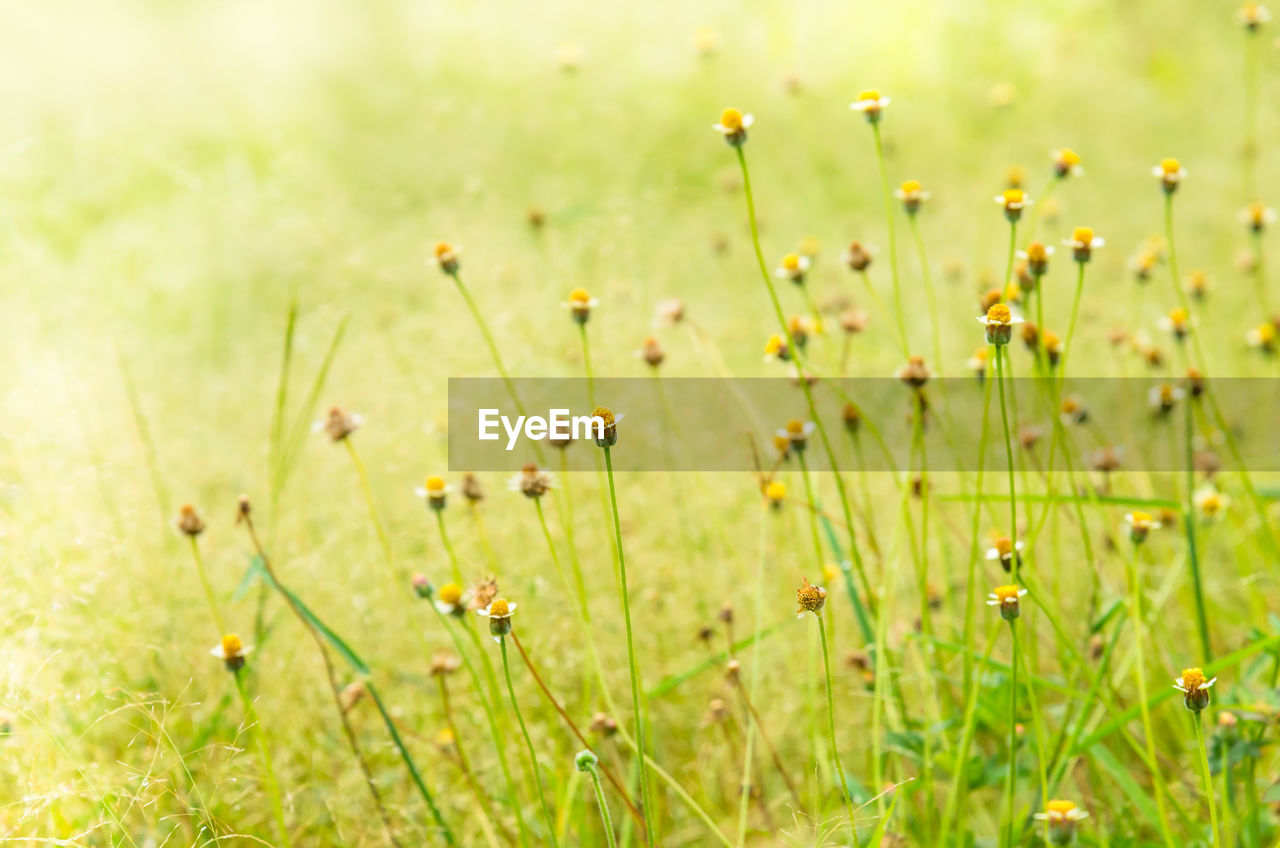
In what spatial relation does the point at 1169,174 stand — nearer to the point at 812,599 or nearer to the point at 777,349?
the point at 777,349

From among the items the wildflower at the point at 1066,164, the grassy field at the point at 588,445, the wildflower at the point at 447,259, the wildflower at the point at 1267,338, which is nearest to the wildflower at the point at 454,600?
the grassy field at the point at 588,445

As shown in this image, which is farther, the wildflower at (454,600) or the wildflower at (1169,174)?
the wildflower at (1169,174)

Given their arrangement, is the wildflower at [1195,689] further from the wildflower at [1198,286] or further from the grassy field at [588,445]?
the wildflower at [1198,286]

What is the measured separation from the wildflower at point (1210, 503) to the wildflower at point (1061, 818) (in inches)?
24.5

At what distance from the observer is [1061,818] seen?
0.81m

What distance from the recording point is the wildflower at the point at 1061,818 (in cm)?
81

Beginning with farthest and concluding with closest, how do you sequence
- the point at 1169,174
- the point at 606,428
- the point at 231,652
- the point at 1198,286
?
the point at 1198,286 → the point at 1169,174 → the point at 231,652 → the point at 606,428

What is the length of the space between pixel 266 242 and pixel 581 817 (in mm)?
1792

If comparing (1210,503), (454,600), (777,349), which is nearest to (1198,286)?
(1210,503)

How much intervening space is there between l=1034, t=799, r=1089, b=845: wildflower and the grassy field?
0.6 inches

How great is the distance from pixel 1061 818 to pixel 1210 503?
69 centimetres

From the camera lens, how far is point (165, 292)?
2.33m

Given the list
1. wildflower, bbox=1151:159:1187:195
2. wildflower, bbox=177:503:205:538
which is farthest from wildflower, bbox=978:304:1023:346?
wildflower, bbox=177:503:205:538

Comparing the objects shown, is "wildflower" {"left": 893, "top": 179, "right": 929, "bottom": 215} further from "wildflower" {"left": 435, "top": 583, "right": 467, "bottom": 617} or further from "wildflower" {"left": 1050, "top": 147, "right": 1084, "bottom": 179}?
"wildflower" {"left": 435, "top": 583, "right": 467, "bottom": 617}
